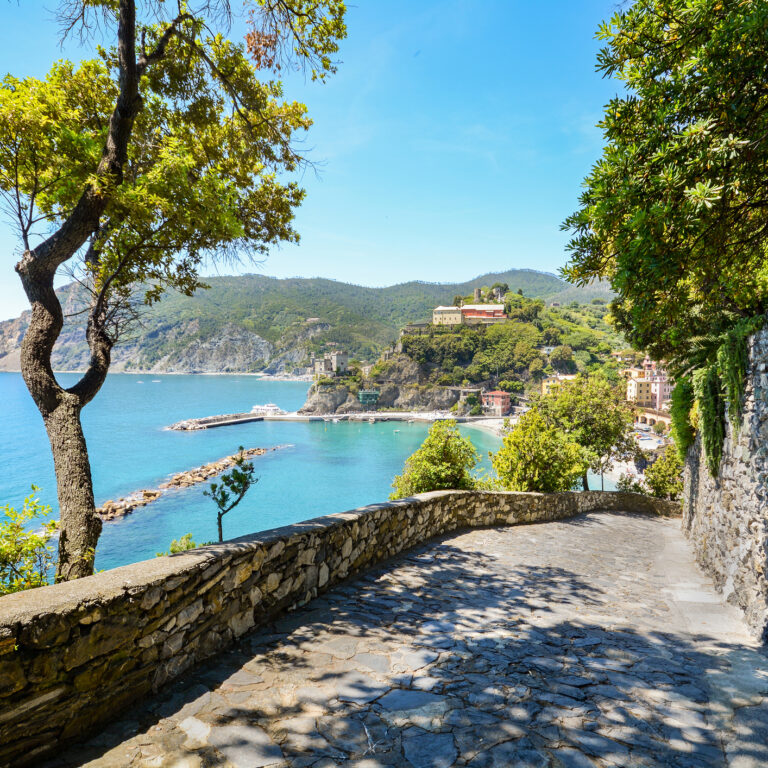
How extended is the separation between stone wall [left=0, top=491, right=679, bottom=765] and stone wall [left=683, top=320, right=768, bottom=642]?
384 cm

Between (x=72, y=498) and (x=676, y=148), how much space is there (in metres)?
5.81

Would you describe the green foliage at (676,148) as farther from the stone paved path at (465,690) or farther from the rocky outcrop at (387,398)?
the rocky outcrop at (387,398)

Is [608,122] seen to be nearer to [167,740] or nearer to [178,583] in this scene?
[178,583]

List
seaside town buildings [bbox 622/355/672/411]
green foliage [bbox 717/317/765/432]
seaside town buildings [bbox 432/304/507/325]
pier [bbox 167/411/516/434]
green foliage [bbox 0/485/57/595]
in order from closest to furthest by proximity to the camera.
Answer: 1. green foliage [bbox 0/485/57/595]
2. green foliage [bbox 717/317/765/432]
3. seaside town buildings [bbox 622/355/672/411]
4. pier [bbox 167/411/516/434]
5. seaside town buildings [bbox 432/304/507/325]

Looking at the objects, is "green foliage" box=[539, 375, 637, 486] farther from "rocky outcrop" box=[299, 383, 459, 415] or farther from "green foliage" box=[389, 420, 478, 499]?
"rocky outcrop" box=[299, 383, 459, 415]

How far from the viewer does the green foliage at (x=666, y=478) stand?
19.8m

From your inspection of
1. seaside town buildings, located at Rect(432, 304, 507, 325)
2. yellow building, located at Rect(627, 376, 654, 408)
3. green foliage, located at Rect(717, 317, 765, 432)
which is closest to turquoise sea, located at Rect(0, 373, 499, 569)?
yellow building, located at Rect(627, 376, 654, 408)

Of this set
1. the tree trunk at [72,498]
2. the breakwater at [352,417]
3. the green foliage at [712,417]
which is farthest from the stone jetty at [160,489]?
the breakwater at [352,417]

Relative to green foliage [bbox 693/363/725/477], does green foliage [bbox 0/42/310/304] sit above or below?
above

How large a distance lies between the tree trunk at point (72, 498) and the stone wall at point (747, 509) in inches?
236

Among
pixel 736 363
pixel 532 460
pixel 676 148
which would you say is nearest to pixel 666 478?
pixel 532 460

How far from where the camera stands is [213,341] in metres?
197

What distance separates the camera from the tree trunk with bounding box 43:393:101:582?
13.9 feet

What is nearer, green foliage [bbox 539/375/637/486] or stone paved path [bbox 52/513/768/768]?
stone paved path [bbox 52/513/768/768]
